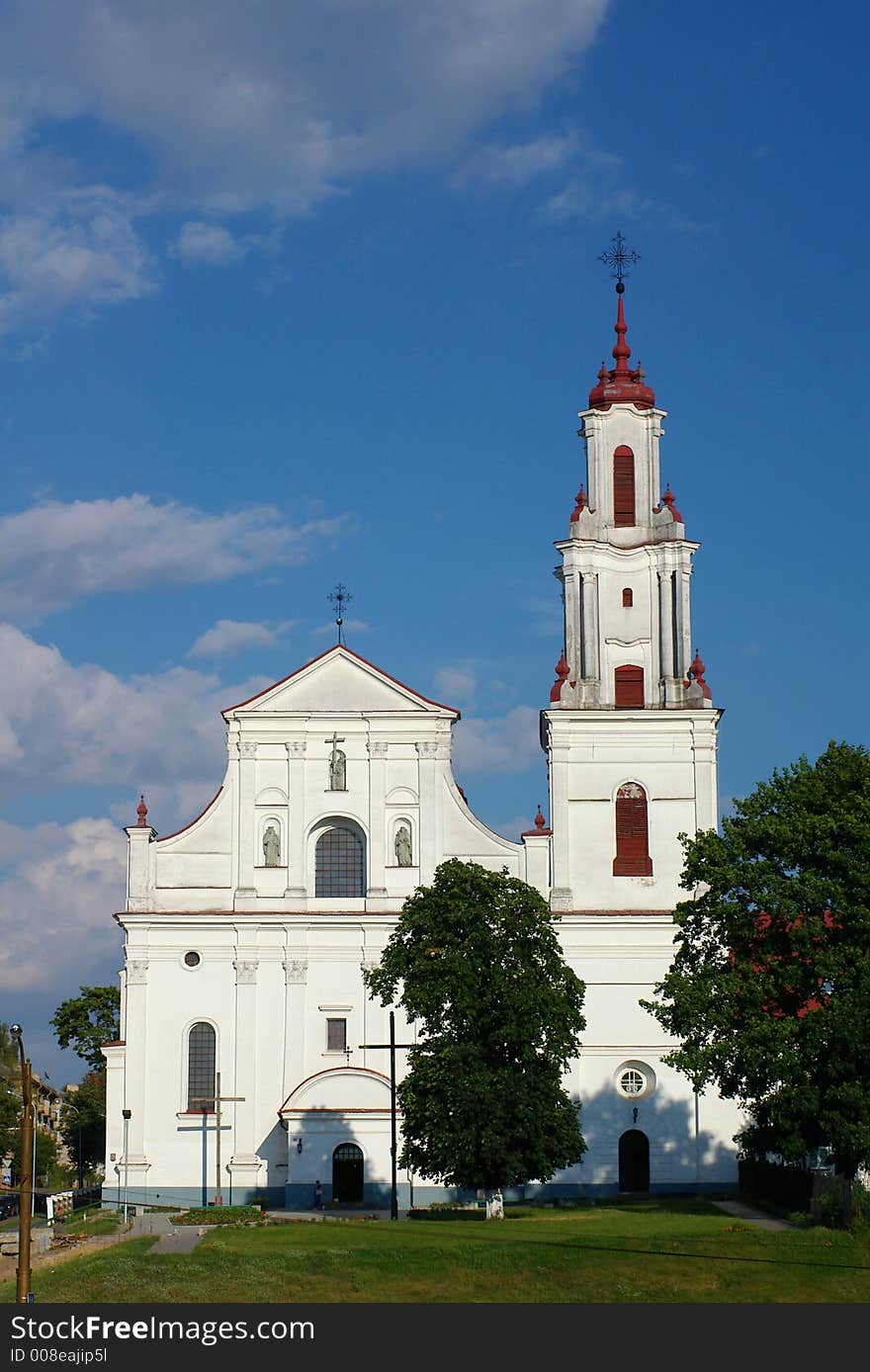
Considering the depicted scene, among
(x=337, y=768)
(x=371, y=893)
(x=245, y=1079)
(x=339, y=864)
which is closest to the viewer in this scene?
(x=245, y=1079)

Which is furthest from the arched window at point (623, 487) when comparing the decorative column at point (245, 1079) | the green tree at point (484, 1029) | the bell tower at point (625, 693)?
the decorative column at point (245, 1079)

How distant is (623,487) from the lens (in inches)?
2603

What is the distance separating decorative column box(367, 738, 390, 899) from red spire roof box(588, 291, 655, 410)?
14236mm

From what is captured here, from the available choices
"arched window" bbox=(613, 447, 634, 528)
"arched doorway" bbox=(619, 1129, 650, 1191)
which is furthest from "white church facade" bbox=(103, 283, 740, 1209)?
"arched window" bbox=(613, 447, 634, 528)

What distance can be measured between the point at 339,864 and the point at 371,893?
164 centimetres

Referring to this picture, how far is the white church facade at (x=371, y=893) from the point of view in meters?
60.2

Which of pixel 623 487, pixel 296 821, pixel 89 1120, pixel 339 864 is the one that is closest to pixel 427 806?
pixel 339 864

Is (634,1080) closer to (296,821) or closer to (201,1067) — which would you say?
(296,821)

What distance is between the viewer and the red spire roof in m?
66.4

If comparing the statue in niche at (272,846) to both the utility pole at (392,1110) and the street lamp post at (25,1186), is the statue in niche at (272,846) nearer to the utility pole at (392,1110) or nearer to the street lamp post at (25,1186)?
the utility pole at (392,1110)

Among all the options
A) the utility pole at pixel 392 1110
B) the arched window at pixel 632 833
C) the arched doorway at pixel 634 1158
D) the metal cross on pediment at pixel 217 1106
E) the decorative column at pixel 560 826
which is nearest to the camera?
the utility pole at pixel 392 1110

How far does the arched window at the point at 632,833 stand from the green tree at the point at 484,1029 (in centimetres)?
939

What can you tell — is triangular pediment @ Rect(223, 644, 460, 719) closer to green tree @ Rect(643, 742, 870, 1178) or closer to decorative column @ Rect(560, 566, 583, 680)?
decorative column @ Rect(560, 566, 583, 680)

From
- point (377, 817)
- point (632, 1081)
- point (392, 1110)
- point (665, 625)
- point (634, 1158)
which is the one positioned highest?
point (665, 625)
